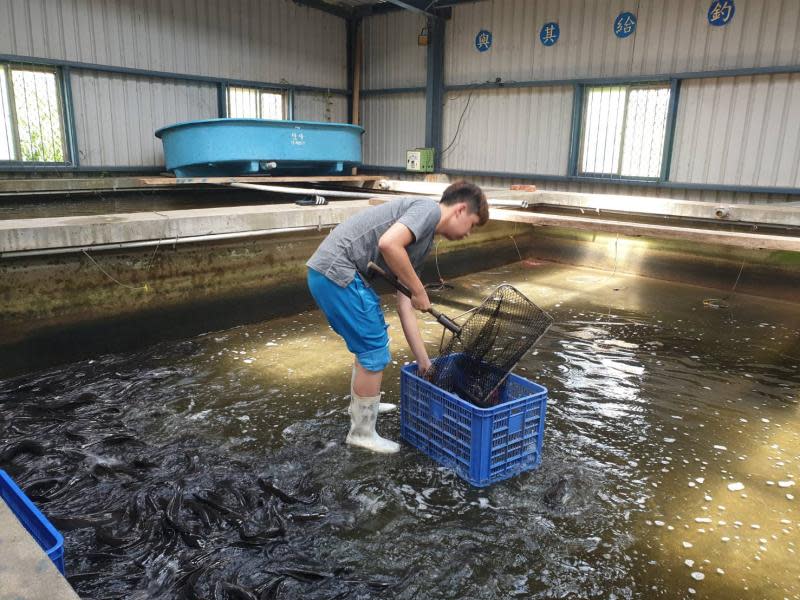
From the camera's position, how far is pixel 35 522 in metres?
1.52

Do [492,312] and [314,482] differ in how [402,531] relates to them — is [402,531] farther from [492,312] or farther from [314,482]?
[492,312]

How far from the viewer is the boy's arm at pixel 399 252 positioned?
2.66 metres

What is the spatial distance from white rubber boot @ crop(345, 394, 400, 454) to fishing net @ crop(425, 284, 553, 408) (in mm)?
368

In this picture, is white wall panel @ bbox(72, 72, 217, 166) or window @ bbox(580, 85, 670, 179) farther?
window @ bbox(580, 85, 670, 179)

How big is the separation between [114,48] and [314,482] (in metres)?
9.14

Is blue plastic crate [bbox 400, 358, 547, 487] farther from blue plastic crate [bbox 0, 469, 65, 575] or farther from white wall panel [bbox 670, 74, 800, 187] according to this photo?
white wall panel [bbox 670, 74, 800, 187]

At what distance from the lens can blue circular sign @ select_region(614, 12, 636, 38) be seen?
929cm

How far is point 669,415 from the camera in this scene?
382 centimetres

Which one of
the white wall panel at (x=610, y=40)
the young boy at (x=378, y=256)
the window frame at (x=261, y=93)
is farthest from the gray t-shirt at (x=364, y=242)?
the window frame at (x=261, y=93)

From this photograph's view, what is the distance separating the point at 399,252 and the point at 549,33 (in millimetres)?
9166

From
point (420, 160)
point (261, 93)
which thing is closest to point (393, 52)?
point (420, 160)

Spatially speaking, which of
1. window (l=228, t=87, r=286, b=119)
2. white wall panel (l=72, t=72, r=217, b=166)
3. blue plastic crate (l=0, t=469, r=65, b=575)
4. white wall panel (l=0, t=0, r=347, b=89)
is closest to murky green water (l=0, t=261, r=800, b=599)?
blue plastic crate (l=0, t=469, r=65, b=575)

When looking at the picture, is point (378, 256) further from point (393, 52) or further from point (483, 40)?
point (393, 52)

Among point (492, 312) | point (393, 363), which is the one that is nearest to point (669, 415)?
point (492, 312)
